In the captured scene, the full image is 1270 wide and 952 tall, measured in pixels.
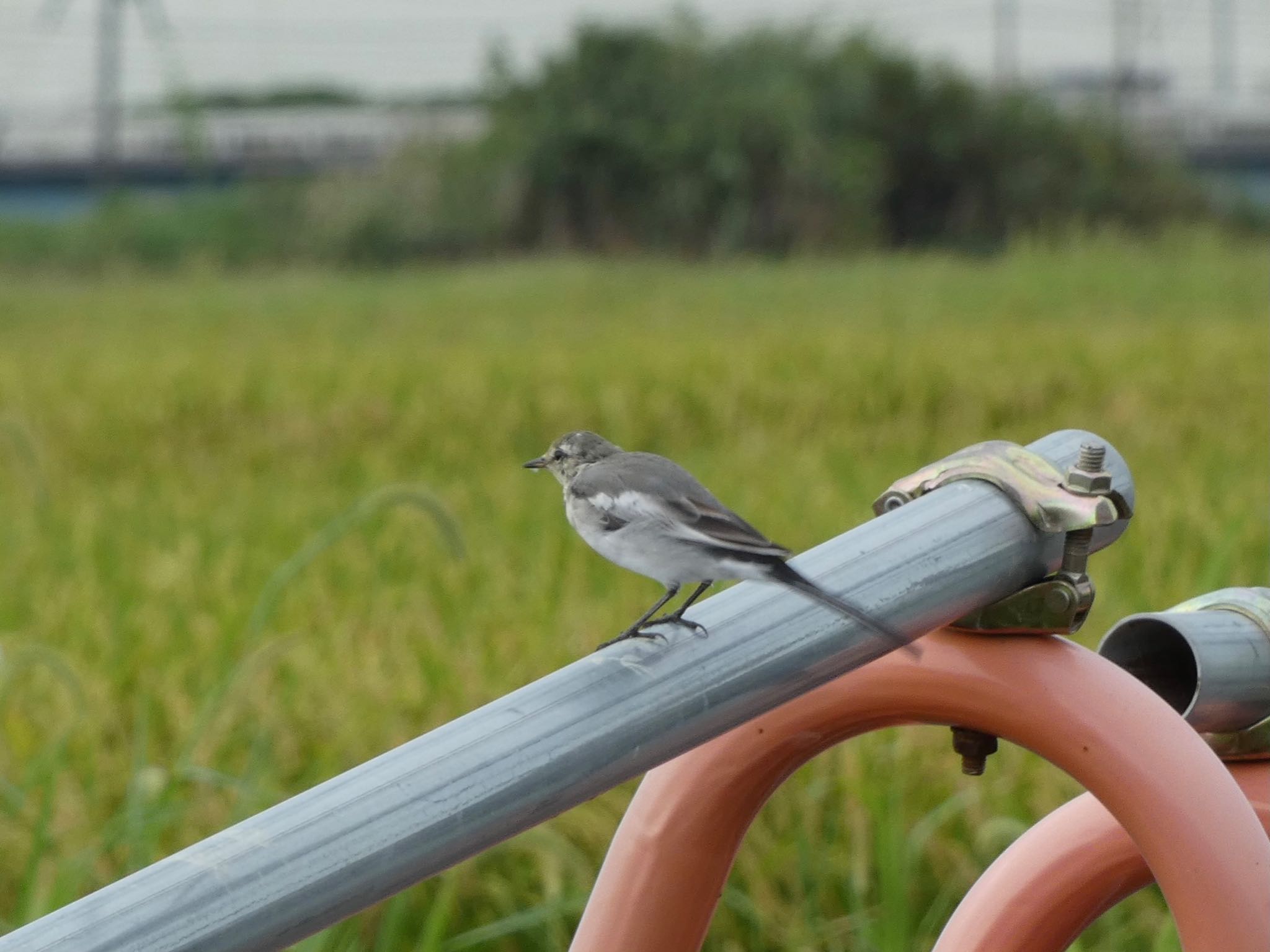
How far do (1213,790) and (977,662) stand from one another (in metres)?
0.12

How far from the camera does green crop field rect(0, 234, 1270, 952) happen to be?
2.01 m

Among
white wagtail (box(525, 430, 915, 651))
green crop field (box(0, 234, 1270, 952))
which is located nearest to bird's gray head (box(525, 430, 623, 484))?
white wagtail (box(525, 430, 915, 651))

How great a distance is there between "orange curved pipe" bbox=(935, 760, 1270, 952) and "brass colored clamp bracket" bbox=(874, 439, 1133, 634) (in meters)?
0.16

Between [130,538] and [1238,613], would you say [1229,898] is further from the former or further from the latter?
[130,538]

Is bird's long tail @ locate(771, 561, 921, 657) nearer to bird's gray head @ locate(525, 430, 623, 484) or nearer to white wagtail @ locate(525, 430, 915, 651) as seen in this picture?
white wagtail @ locate(525, 430, 915, 651)

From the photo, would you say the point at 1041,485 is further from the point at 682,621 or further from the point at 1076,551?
the point at 682,621

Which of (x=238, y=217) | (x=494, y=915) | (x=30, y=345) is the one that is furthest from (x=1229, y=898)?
(x=238, y=217)

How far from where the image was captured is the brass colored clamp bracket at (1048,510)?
2.47 feet

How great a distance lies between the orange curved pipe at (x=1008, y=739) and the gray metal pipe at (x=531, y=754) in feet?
0.24

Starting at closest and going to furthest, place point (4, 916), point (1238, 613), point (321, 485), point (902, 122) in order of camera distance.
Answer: point (1238, 613)
point (4, 916)
point (321, 485)
point (902, 122)

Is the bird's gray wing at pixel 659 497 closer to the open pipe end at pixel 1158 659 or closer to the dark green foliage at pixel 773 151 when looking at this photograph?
the open pipe end at pixel 1158 659

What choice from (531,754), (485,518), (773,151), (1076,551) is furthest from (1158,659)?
(773,151)

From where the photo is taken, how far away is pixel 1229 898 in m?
0.76

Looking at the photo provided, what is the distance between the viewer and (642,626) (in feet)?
2.66
